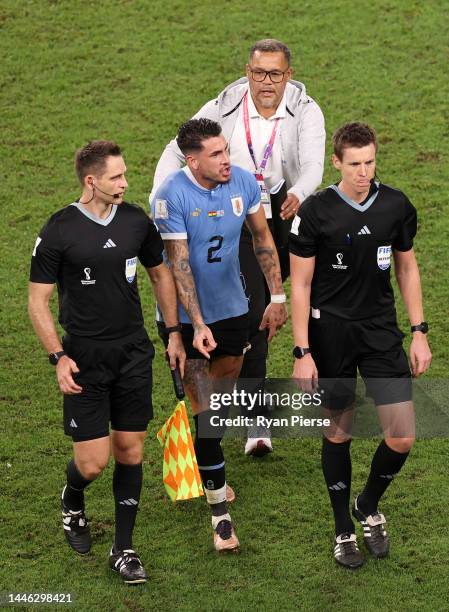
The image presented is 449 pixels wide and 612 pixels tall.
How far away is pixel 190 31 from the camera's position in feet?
46.1

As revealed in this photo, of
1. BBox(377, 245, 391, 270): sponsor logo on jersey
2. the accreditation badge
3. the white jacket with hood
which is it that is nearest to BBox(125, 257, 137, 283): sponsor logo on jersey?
BBox(377, 245, 391, 270): sponsor logo on jersey

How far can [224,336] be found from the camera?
7.54 meters

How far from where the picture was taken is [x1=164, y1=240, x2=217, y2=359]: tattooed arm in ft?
23.6

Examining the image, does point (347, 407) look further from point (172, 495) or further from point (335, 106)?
point (335, 106)

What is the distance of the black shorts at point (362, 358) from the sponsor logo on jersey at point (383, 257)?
0.27 metres

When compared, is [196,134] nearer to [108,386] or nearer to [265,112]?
[265,112]

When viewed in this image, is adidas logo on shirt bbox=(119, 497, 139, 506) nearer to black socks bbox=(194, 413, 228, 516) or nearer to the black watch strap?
black socks bbox=(194, 413, 228, 516)

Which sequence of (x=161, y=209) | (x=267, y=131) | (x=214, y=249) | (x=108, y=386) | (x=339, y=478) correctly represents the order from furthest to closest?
1. (x=267, y=131)
2. (x=214, y=249)
3. (x=161, y=209)
4. (x=339, y=478)
5. (x=108, y=386)

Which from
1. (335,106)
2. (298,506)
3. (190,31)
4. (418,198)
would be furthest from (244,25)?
(298,506)

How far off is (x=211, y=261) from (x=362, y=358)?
1.03m

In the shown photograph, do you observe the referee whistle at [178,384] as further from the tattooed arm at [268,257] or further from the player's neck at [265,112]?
the player's neck at [265,112]

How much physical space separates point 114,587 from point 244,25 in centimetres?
841

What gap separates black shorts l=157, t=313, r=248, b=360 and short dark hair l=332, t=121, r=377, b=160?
1.24m

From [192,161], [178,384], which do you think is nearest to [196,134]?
[192,161]
